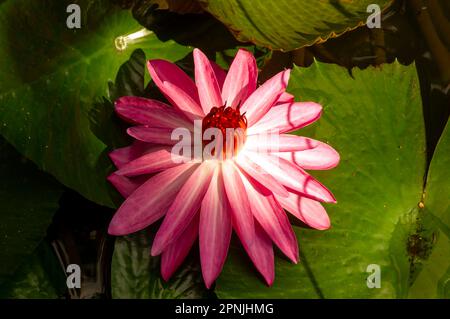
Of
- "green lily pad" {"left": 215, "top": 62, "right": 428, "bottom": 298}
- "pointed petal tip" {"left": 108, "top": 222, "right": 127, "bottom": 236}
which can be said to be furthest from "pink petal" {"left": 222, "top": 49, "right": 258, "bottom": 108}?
"pointed petal tip" {"left": 108, "top": 222, "right": 127, "bottom": 236}

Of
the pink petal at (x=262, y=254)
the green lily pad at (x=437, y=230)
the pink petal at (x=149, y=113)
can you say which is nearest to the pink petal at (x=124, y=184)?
the pink petal at (x=149, y=113)

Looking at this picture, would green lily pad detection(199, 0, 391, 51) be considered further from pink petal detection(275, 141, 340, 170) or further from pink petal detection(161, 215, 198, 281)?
pink petal detection(161, 215, 198, 281)

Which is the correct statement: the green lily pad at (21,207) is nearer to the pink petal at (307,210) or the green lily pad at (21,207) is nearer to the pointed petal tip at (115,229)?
the pointed petal tip at (115,229)

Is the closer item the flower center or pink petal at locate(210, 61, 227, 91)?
the flower center

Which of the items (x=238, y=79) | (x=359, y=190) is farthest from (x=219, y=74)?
(x=359, y=190)

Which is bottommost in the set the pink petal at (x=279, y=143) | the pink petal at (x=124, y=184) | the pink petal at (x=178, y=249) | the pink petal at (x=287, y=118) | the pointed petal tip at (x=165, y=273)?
the pointed petal tip at (x=165, y=273)
